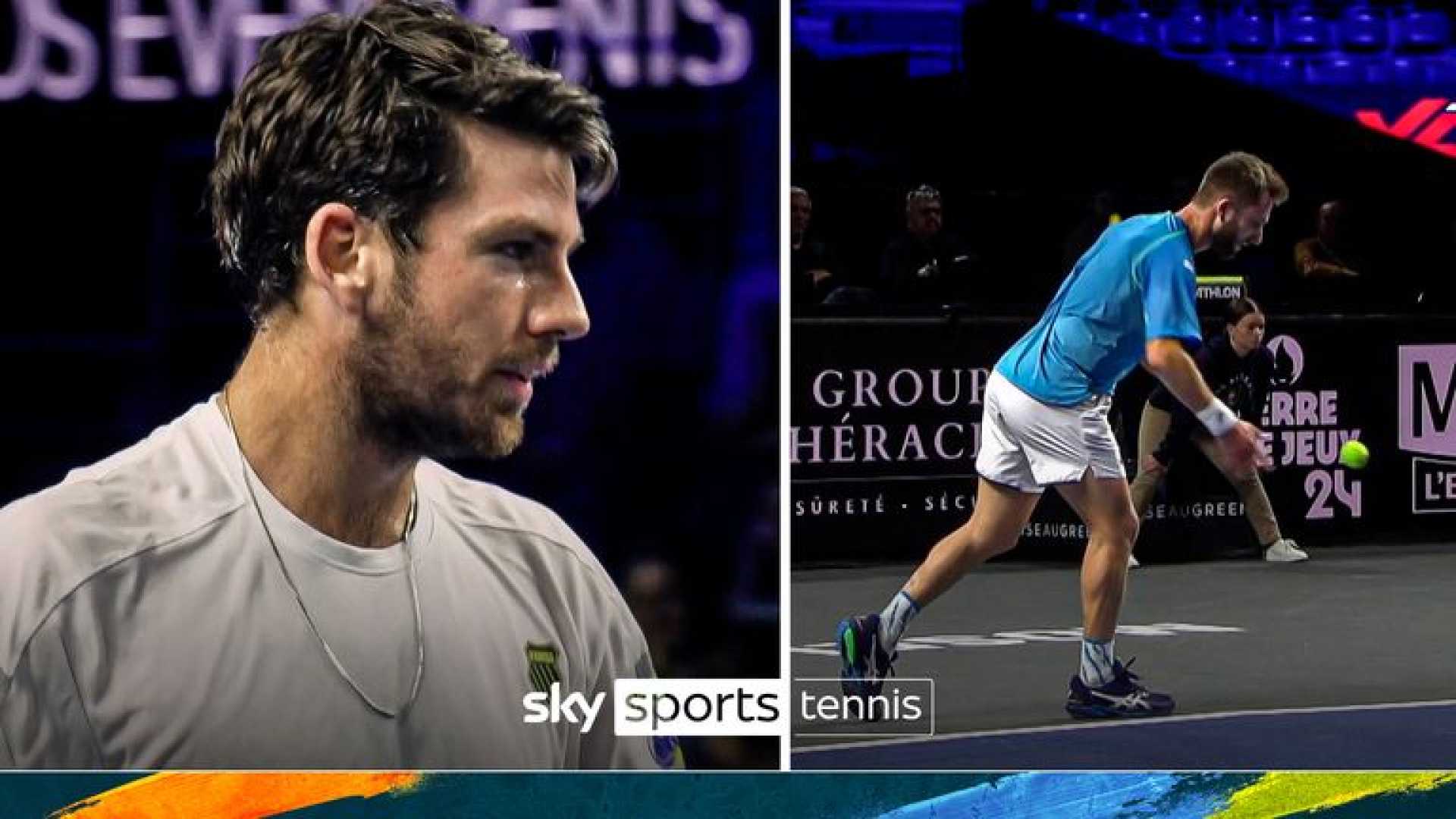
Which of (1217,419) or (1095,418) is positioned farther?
(1095,418)

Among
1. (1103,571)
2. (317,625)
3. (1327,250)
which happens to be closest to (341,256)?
(317,625)

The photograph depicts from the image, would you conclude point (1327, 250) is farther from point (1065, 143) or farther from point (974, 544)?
point (974, 544)

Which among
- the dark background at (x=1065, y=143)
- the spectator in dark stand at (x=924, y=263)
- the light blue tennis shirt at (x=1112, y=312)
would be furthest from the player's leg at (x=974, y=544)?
the dark background at (x=1065, y=143)

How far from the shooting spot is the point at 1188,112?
36.0ft

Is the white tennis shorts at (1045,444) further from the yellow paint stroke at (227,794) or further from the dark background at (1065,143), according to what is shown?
the dark background at (1065,143)

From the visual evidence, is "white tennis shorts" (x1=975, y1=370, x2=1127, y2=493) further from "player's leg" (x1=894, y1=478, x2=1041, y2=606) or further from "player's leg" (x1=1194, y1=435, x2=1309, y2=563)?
"player's leg" (x1=1194, y1=435, x2=1309, y2=563)

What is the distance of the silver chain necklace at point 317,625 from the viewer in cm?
552

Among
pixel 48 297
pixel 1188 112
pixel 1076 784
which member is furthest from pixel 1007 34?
pixel 48 297

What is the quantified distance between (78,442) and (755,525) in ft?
4.66

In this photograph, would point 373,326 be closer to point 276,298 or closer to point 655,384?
point 276,298

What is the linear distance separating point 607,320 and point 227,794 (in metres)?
1.28

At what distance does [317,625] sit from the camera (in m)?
5.52

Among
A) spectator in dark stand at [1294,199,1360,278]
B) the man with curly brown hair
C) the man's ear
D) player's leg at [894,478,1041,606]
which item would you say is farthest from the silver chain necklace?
spectator in dark stand at [1294,199,1360,278]

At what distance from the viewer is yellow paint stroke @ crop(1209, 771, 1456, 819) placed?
6105 mm
